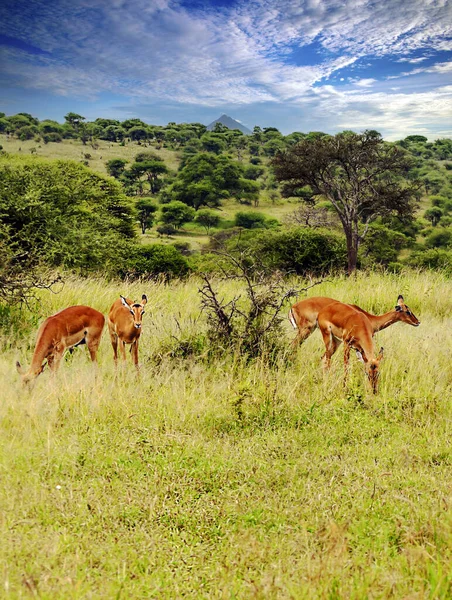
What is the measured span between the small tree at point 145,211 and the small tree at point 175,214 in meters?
1.36

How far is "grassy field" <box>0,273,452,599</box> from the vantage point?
2.68 metres

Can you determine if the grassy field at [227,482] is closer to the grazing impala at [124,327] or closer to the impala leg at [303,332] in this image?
the grazing impala at [124,327]

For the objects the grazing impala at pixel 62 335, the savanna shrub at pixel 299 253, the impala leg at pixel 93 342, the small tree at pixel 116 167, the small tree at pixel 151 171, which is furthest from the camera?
the small tree at pixel 151 171

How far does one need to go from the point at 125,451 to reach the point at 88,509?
2.48 feet

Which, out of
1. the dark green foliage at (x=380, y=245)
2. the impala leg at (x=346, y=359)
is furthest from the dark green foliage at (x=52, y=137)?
the impala leg at (x=346, y=359)

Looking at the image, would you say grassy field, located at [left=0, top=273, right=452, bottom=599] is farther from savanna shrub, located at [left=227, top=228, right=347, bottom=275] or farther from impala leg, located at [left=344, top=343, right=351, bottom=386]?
savanna shrub, located at [left=227, top=228, right=347, bottom=275]

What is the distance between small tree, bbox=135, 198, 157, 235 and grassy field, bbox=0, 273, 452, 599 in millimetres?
51281

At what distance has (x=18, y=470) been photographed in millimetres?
3662

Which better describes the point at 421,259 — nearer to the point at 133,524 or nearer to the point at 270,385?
the point at 270,385

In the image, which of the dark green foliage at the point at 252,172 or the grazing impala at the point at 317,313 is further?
the dark green foliage at the point at 252,172

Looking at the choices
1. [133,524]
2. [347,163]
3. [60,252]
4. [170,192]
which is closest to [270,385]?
[133,524]

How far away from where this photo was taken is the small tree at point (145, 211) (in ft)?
184

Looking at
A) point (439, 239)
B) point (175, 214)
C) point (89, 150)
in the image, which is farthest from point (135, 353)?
point (89, 150)

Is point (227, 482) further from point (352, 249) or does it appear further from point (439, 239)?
point (439, 239)
